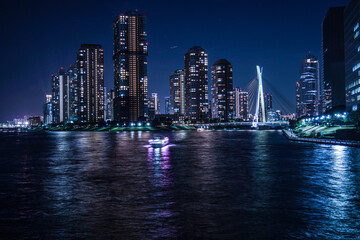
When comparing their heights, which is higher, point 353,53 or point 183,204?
point 353,53

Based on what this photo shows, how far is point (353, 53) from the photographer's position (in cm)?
12000

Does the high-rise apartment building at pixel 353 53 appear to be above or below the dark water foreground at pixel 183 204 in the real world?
above

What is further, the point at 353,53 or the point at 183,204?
the point at 353,53

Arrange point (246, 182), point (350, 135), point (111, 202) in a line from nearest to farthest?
point (111, 202)
point (246, 182)
point (350, 135)

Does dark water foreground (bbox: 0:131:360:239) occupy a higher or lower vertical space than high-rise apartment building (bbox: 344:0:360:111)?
lower

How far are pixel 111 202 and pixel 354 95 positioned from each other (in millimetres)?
126450

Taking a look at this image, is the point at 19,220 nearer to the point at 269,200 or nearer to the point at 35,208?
the point at 35,208

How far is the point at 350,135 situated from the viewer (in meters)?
64.0

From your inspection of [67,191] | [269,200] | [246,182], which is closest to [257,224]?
[269,200]

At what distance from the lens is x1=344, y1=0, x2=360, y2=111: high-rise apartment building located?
11400cm

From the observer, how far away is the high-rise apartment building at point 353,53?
114000mm

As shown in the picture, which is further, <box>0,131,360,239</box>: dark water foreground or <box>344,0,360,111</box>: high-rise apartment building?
<box>344,0,360,111</box>: high-rise apartment building

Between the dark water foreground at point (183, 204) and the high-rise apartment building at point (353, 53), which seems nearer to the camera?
the dark water foreground at point (183, 204)

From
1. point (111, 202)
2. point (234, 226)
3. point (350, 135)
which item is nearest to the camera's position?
point (234, 226)
